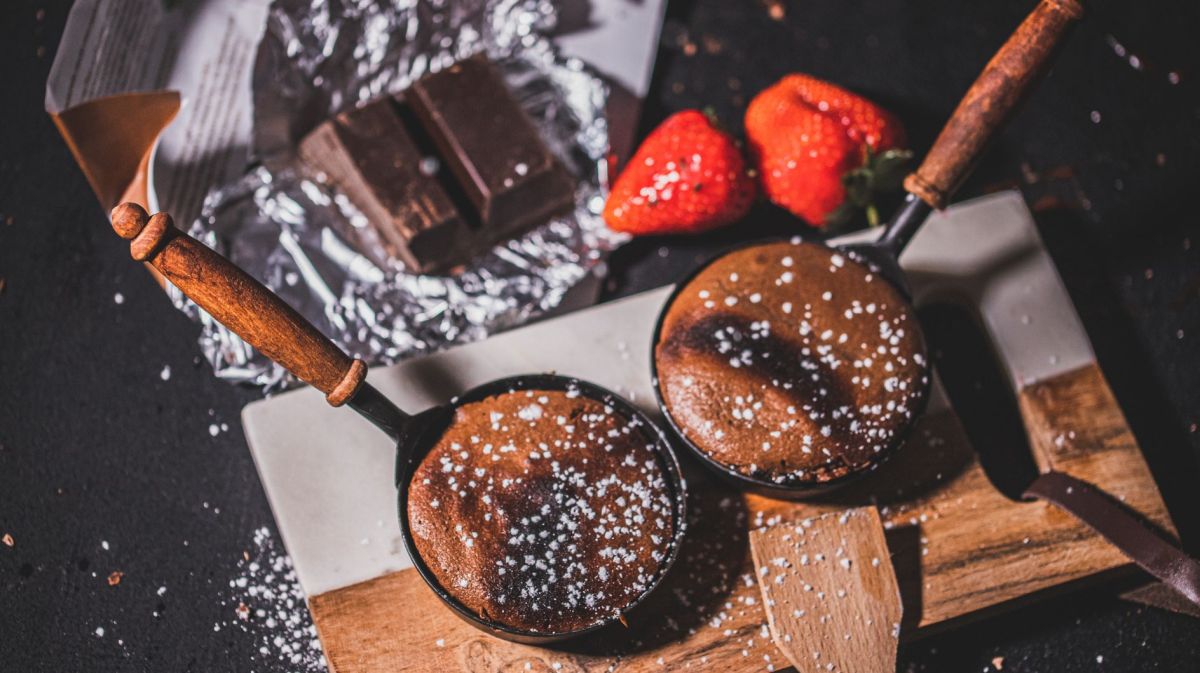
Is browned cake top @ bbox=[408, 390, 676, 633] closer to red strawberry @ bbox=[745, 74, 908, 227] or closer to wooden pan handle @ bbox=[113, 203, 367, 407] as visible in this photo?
wooden pan handle @ bbox=[113, 203, 367, 407]

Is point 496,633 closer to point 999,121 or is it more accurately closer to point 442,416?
point 442,416

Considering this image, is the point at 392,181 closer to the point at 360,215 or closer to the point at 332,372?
the point at 360,215

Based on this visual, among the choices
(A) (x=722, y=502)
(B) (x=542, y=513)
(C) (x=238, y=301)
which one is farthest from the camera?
(A) (x=722, y=502)

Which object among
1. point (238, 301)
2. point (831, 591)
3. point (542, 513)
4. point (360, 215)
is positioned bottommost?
point (831, 591)

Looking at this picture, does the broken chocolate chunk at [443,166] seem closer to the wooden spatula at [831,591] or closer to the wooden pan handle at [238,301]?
the wooden pan handle at [238,301]

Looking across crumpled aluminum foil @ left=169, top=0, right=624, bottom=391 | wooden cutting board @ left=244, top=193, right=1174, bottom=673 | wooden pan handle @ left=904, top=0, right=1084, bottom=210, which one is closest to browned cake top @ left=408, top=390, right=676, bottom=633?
wooden cutting board @ left=244, top=193, right=1174, bottom=673

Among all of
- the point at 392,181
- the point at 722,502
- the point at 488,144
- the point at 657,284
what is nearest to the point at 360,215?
the point at 392,181
